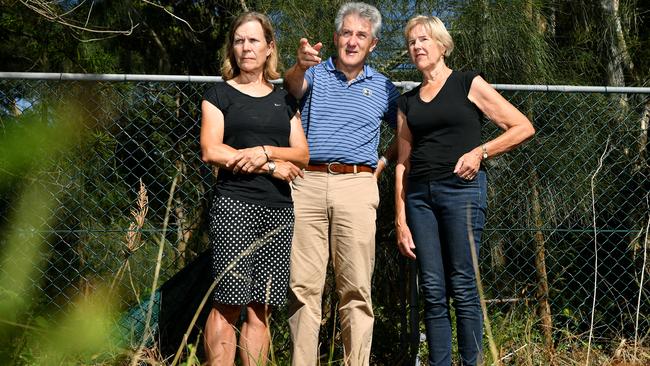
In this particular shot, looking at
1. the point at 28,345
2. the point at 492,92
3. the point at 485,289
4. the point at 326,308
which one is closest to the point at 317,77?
the point at 492,92

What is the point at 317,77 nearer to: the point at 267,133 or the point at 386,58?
the point at 267,133

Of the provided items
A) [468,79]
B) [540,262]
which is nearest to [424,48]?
[468,79]

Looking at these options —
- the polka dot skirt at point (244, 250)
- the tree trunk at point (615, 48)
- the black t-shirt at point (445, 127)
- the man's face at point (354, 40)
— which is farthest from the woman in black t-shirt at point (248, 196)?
the tree trunk at point (615, 48)

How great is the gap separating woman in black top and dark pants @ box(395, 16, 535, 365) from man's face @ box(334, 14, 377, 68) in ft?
0.61

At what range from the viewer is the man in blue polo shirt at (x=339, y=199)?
296cm

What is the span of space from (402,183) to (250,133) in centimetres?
68

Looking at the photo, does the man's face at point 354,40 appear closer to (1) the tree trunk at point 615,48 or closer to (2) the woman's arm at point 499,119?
(2) the woman's arm at point 499,119

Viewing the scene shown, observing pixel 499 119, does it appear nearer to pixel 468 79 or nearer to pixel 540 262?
pixel 468 79

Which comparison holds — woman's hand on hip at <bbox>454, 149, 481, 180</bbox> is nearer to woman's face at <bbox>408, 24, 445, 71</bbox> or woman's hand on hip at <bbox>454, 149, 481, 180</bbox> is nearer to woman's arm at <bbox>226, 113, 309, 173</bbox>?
woman's face at <bbox>408, 24, 445, 71</bbox>

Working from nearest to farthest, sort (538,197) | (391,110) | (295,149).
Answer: (295,149), (391,110), (538,197)

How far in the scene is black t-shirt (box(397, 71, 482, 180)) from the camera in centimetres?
291

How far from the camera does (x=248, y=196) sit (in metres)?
2.75

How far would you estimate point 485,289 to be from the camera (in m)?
3.89

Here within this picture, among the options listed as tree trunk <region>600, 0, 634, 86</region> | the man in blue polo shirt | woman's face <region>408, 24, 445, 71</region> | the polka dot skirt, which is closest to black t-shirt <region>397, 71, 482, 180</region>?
woman's face <region>408, 24, 445, 71</region>
